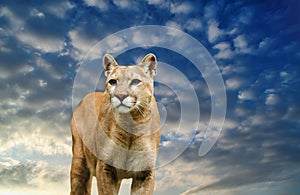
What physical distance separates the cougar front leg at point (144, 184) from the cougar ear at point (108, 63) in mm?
2785

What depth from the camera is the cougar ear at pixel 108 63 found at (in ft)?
30.3

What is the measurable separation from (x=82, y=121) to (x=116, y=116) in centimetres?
251

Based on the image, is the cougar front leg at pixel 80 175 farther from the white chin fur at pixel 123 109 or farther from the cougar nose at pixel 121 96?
the cougar nose at pixel 121 96

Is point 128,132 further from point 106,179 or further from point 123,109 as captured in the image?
point 106,179

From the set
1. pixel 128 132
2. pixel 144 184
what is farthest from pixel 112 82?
pixel 144 184

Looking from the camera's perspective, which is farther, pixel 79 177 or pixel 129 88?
pixel 79 177

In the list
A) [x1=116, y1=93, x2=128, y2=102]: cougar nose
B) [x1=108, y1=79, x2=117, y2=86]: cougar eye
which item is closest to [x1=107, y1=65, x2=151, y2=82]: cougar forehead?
[x1=108, y1=79, x2=117, y2=86]: cougar eye

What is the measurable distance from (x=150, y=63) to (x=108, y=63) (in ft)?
3.78

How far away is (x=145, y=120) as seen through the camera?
8.59m

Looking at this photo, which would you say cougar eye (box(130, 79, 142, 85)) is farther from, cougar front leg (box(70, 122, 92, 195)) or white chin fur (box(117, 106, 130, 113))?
cougar front leg (box(70, 122, 92, 195))


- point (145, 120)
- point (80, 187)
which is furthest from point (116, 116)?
point (80, 187)

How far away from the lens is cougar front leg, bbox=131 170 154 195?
342 inches

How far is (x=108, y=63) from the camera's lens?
9.30 meters

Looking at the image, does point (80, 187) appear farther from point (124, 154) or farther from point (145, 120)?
point (145, 120)
